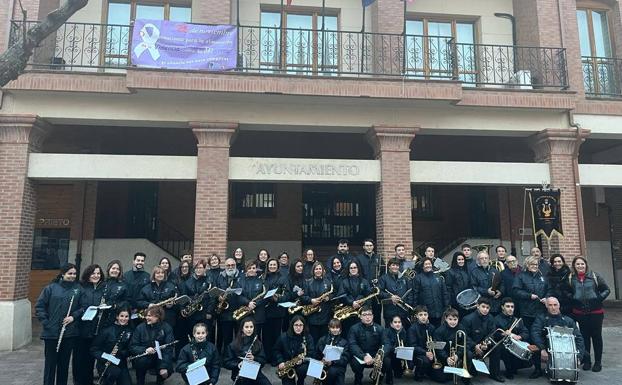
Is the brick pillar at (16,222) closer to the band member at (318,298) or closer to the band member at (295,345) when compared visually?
the band member at (295,345)

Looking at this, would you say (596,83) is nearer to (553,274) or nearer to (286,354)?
(553,274)

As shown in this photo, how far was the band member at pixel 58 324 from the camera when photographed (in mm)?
6199

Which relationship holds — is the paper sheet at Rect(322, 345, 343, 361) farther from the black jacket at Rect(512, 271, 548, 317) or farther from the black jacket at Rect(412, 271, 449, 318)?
the black jacket at Rect(512, 271, 548, 317)

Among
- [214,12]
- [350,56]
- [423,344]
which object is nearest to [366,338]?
[423,344]

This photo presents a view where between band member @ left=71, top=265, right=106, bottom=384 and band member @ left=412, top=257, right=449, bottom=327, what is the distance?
4.90 metres

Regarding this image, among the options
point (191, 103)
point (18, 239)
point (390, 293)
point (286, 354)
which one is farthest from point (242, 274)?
point (18, 239)

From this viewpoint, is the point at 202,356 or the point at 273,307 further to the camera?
the point at 273,307

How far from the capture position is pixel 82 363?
654cm

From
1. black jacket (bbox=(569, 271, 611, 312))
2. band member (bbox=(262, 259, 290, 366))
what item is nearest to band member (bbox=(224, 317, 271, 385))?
band member (bbox=(262, 259, 290, 366))

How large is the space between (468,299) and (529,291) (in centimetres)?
104

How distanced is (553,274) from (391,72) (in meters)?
5.55

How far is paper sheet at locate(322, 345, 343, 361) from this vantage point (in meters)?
6.22

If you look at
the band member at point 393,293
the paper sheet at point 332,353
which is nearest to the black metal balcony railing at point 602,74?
the band member at point 393,293

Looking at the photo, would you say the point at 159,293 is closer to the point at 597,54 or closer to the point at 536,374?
the point at 536,374
